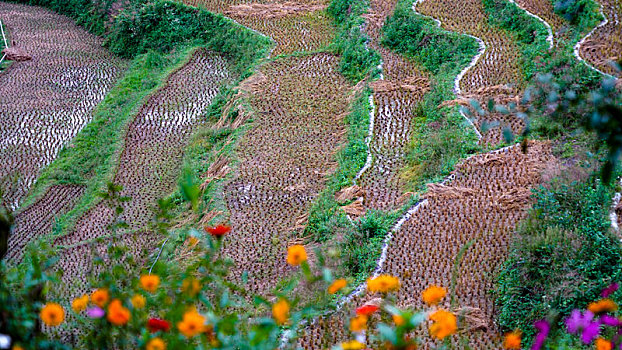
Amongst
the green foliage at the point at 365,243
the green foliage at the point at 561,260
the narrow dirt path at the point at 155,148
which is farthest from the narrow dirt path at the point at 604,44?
the narrow dirt path at the point at 155,148

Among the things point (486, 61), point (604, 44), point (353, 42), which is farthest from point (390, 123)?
point (604, 44)

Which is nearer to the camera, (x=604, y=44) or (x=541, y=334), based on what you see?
(x=541, y=334)

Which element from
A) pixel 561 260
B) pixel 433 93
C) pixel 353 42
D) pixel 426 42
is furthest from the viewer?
pixel 353 42

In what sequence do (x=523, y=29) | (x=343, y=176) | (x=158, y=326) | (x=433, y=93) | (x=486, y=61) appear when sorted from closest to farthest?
(x=158, y=326) → (x=343, y=176) → (x=433, y=93) → (x=486, y=61) → (x=523, y=29)

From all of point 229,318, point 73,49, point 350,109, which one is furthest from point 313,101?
point 229,318

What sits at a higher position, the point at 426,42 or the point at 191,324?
the point at 191,324

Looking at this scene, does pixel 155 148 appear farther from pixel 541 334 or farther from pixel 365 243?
pixel 541 334

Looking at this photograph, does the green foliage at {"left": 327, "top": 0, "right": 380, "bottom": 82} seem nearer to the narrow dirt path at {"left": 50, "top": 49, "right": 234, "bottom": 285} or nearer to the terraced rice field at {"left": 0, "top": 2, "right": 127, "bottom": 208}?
the narrow dirt path at {"left": 50, "top": 49, "right": 234, "bottom": 285}
